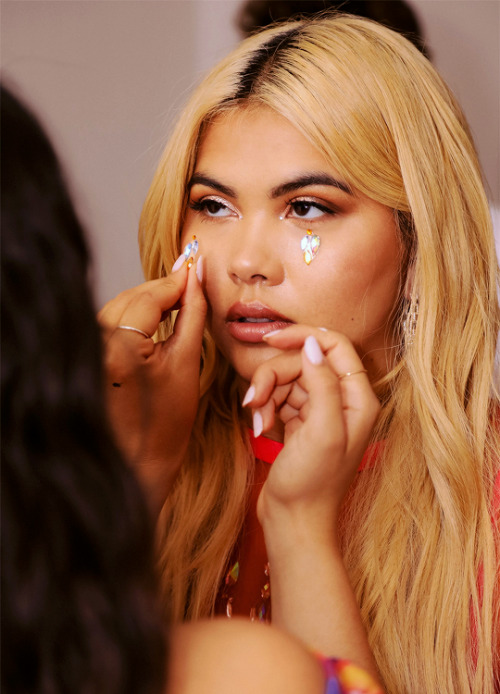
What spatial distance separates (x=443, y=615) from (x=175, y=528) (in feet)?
1.72

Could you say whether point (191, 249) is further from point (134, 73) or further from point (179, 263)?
point (134, 73)

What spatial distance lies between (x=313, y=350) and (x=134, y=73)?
1281 millimetres

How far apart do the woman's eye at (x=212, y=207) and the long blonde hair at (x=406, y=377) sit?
0.04 metres

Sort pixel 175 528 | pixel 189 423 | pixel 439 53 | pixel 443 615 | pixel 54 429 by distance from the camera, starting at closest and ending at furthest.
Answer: pixel 54 429 → pixel 443 615 → pixel 189 423 → pixel 175 528 → pixel 439 53

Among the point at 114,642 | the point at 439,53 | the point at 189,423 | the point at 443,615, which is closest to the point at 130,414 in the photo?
the point at 189,423

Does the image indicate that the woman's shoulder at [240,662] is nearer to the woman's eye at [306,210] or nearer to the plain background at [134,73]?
the woman's eye at [306,210]

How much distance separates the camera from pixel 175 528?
4.70ft

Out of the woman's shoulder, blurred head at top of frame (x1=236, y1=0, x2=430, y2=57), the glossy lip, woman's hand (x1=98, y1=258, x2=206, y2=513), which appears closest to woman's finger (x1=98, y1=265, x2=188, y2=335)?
woman's hand (x1=98, y1=258, x2=206, y2=513)

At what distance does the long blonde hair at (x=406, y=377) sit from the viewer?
44.8 inches

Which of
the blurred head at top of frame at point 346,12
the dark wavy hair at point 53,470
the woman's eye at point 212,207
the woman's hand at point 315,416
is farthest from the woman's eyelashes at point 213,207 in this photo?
the dark wavy hair at point 53,470

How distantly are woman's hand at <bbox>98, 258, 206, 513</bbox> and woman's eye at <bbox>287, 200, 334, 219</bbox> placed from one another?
0.68 feet

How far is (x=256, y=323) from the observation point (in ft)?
4.20

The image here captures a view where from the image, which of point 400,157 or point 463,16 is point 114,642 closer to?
point 400,157

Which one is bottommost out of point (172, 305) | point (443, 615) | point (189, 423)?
point (443, 615)
